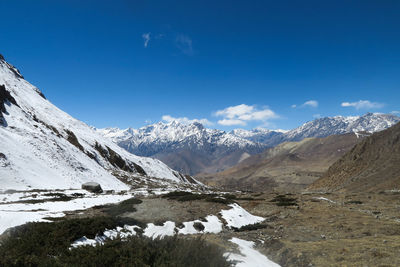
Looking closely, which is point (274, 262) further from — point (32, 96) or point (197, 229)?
point (32, 96)

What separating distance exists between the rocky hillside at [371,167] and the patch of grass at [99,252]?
6189cm

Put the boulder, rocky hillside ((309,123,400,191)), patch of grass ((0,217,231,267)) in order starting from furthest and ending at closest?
rocky hillside ((309,123,400,191)), the boulder, patch of grass ((0,217,231,267))

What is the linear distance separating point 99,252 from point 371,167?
3566 inches

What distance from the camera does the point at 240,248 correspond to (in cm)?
1210

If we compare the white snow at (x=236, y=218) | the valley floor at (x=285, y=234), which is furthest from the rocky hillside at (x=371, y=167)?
the white snow at (x=236, y=218)

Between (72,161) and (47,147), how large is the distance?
20.9 feet

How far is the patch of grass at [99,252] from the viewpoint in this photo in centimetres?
611

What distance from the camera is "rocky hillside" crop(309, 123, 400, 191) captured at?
59.7 meters

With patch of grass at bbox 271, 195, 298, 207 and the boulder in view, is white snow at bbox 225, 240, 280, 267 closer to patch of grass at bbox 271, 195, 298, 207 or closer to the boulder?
patch of grass at bbox 271, 195, 298, 207

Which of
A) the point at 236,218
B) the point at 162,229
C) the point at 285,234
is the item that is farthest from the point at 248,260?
the point at 236,218

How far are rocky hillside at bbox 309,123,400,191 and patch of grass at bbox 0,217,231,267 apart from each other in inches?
2436

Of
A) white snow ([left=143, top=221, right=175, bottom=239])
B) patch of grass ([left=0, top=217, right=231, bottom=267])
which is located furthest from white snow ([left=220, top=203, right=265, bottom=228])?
patch of grass ([left=0, top=217, right=231, bottom=267])

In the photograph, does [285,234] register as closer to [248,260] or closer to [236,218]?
[236,218]

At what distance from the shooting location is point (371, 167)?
245 ft
